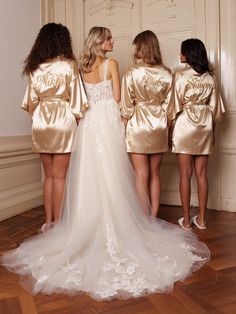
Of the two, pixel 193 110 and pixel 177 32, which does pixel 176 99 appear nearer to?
pixel 193 110

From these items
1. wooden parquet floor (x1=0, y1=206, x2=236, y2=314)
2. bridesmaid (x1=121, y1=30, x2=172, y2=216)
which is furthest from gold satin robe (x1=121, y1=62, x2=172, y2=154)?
wooden parquet floor (x1=0, y1=206, x2=236, y2=314)

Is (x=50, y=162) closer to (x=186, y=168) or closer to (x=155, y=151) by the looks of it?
(x=155, y=151)

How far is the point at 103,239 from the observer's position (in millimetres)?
2295

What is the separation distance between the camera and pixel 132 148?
304cm

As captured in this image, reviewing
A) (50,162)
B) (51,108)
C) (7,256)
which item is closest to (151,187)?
(50,162)

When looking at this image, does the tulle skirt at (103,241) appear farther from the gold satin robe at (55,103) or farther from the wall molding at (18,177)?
the wall molding at (18,177)

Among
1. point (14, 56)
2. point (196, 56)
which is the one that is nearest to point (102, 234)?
point (196, 56)

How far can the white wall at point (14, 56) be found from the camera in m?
3.71

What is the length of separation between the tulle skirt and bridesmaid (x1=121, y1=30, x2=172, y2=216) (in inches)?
14.8

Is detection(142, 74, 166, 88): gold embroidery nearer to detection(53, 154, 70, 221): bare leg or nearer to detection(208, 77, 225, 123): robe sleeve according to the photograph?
detection(208, 77, 225, 123): robe sleeve

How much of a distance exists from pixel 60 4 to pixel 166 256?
3613mm

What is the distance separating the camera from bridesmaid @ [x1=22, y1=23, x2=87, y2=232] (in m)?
2.79

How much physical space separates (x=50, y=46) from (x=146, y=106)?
3.03ft

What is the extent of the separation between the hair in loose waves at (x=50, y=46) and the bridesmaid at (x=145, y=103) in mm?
562
